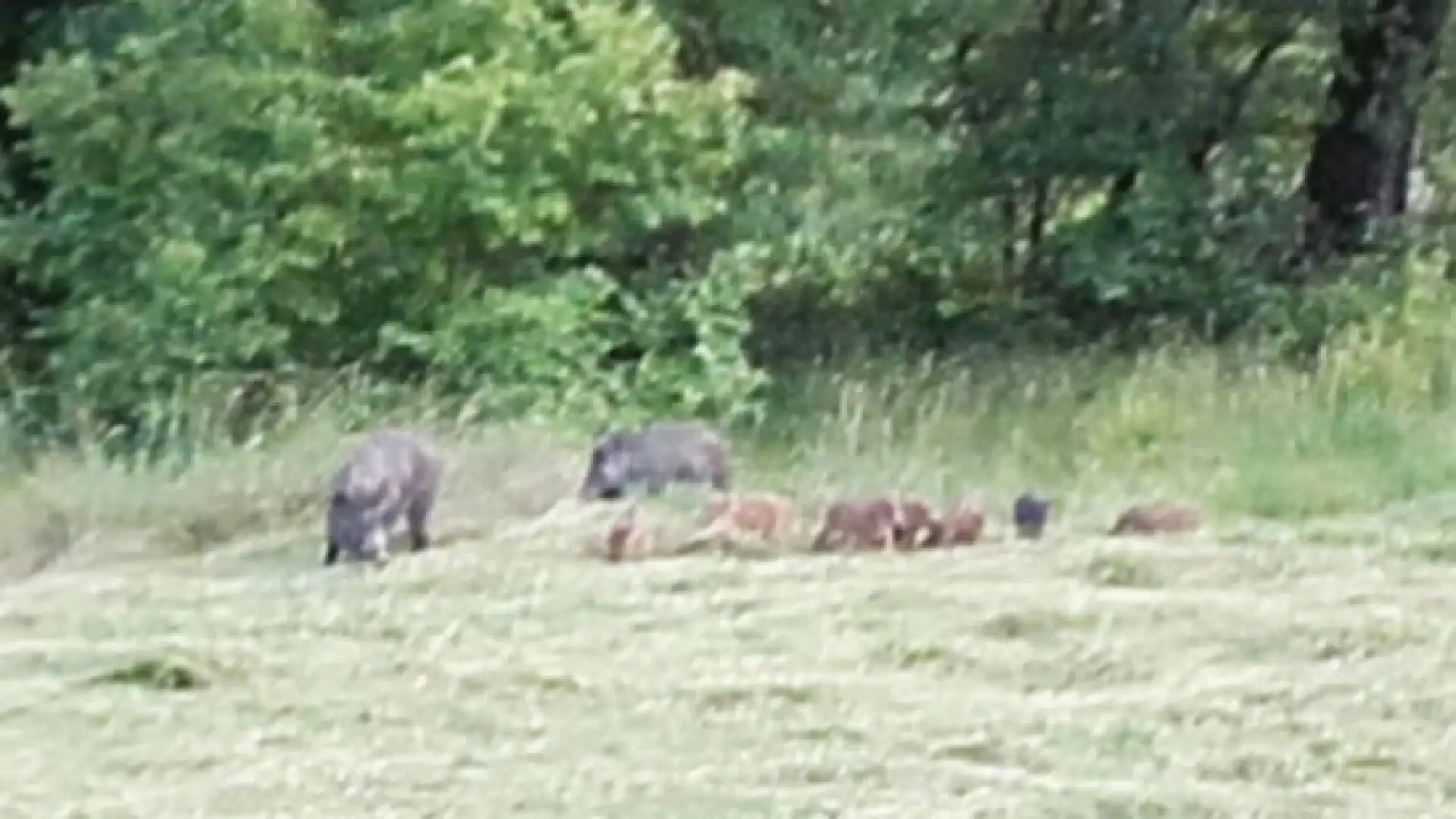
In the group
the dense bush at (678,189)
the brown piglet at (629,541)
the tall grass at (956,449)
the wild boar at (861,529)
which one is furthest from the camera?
the dense bush at (678,189)

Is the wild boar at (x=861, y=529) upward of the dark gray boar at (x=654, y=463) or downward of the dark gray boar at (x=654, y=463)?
downward

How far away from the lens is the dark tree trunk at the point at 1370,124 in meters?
12.8

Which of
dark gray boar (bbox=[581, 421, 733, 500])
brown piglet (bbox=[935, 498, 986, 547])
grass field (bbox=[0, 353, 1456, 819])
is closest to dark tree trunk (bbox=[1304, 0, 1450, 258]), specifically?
grass field (bbox=[0, 353, 1456, 819])

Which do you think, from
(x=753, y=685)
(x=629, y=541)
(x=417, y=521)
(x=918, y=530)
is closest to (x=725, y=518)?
(x=629, y=541)

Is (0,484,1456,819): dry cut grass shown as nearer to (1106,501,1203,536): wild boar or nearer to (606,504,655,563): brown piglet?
(606,504,655,563): brown piglet

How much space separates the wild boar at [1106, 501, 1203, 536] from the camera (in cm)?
724

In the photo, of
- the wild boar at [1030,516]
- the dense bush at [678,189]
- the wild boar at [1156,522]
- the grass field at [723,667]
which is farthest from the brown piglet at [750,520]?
the dense bush at [678,189]

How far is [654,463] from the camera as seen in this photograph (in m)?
8.00

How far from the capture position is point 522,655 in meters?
5.65

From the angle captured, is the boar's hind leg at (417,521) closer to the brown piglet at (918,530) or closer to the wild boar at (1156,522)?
the brown piglet at (918,530)

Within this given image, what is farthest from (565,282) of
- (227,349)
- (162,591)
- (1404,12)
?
(162,591)

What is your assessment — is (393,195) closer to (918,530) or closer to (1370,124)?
(918,530)

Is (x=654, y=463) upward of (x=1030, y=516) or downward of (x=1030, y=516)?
upward

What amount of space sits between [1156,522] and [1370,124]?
6.07 metres
